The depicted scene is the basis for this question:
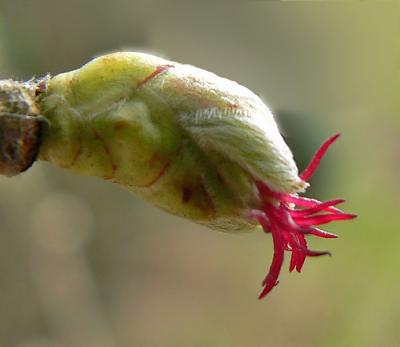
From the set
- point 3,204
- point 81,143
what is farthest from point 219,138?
point 3,204

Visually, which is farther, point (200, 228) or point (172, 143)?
point (200, 228)

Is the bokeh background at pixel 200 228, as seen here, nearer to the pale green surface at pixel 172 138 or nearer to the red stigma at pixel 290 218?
the pale green surface at pixel 172 138

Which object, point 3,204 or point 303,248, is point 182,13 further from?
point 303,248

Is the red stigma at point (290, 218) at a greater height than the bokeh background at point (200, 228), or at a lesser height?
greater

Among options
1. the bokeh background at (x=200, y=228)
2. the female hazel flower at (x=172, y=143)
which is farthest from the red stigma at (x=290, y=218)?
the bokeh background at (x=200, y=228)

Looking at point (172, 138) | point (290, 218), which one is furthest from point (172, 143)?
point (290, 218)

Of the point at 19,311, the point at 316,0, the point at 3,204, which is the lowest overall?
the point at 19,311

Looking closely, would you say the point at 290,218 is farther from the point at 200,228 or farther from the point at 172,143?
the point at 200,228
